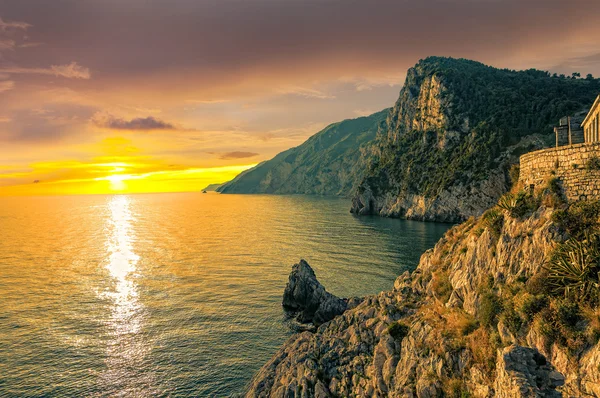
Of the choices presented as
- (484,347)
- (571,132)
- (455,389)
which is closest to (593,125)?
(571,132)

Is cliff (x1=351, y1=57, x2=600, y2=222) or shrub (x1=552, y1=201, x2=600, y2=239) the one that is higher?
cliff (x1=351, y1=57, x2=600, y2=222)

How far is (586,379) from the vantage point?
1127 cm

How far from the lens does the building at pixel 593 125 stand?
72.5 feet

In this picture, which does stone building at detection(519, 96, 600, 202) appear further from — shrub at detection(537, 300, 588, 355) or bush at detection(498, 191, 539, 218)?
shrub at detection(537, 300, 588, 355)

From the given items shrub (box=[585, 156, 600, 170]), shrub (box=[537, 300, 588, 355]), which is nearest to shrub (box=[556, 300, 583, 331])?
shrub (box=[537, 300, 588, 355])

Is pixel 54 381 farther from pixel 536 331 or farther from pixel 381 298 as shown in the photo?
pixel 536 331

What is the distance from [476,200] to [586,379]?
368 feet

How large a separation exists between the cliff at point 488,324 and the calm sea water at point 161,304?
503 inches

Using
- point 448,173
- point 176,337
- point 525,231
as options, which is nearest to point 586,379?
point 525,231

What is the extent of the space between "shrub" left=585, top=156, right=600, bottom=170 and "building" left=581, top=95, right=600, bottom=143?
26.7ft

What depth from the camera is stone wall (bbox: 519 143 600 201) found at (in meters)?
16.2

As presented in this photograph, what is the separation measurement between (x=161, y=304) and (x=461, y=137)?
137 meters

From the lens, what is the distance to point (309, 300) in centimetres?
4397

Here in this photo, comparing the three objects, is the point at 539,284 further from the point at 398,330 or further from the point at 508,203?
the point at 398,330
